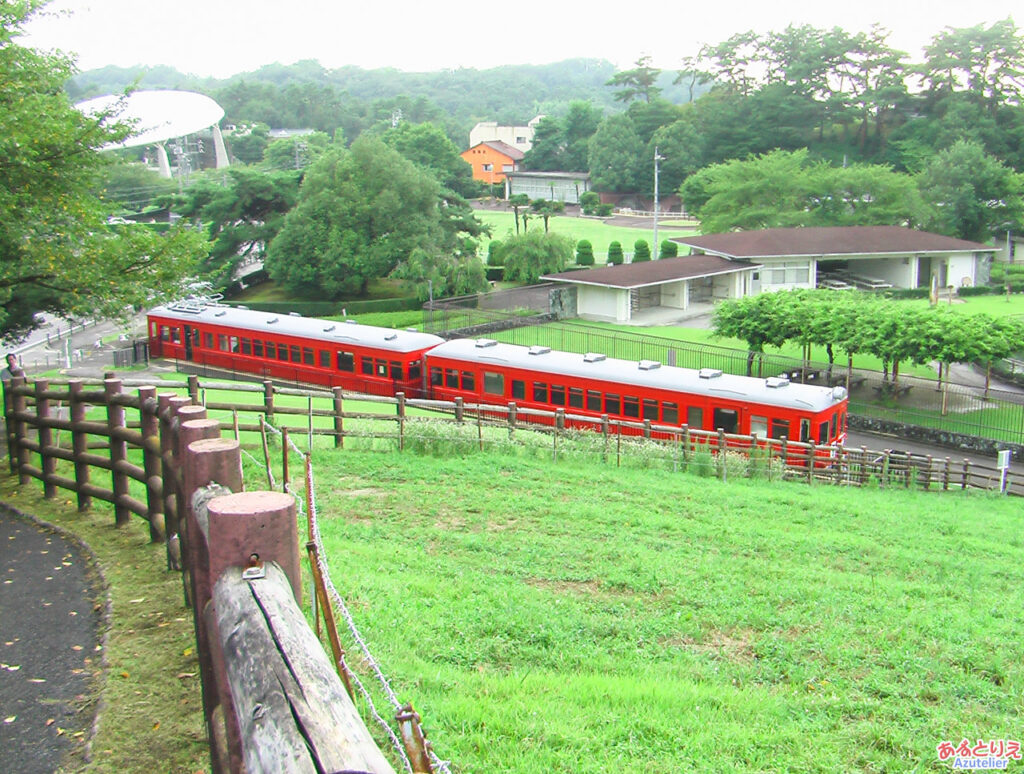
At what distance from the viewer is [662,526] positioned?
11.4 metres

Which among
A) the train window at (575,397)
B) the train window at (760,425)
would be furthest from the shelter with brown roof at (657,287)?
the train window at (760,425)

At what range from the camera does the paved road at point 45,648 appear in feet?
16.2

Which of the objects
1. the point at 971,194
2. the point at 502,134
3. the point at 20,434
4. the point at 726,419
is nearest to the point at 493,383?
the point at 726,419

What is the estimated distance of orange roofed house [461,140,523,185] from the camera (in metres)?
121

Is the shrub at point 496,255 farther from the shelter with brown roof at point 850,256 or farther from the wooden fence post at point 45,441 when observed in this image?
the wooden fence post at point 45,441

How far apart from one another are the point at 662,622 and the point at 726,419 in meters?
14.1

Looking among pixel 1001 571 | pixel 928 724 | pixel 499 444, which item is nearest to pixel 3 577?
pixel 928 724

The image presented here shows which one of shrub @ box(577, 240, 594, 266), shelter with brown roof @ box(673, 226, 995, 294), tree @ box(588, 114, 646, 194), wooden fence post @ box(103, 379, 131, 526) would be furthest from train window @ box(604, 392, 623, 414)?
tree @ box(588, 114, 646, 194)

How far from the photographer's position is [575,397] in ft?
77.4

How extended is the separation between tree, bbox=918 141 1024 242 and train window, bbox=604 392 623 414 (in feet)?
168

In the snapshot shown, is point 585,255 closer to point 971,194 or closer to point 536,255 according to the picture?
point 536,255

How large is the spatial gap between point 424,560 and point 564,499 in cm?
381

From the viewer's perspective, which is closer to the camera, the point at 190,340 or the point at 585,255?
the point at 190,340

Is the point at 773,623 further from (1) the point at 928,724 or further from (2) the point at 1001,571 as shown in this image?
(2) the point at 1001,571
